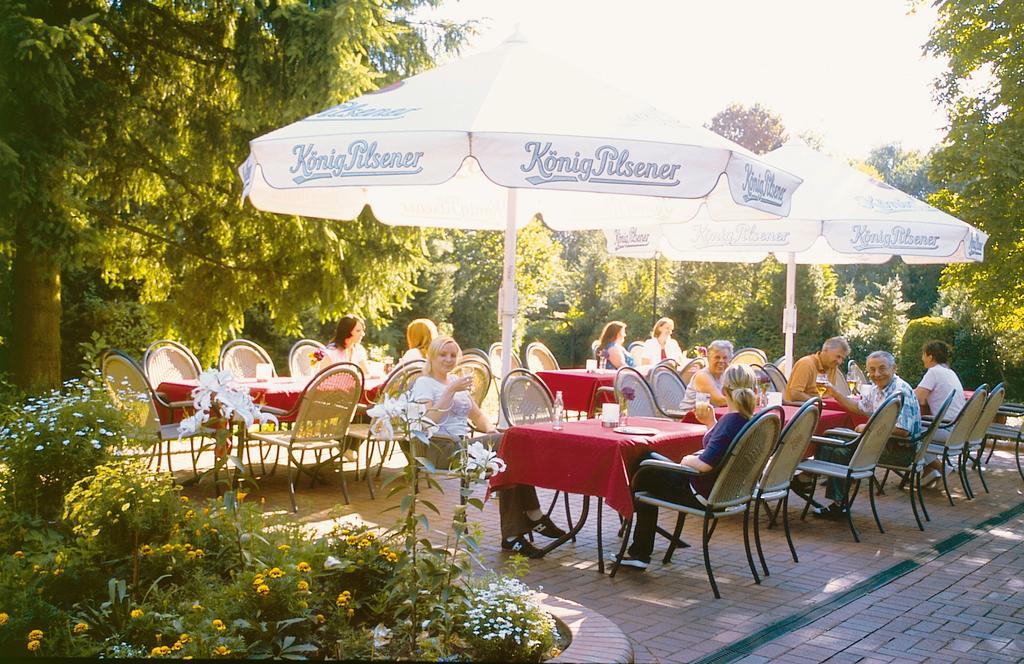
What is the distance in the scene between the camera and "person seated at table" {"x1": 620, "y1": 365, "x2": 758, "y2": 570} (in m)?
5.77

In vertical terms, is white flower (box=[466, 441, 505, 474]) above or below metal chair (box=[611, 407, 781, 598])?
above

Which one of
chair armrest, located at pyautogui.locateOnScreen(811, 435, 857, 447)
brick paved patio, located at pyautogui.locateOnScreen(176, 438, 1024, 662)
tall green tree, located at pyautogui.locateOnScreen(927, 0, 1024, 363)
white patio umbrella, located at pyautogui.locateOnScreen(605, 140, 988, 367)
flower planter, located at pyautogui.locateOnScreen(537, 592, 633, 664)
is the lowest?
brick paved patio, located at pyautogui.locateOnScreen(176, 438, 1024, 662)

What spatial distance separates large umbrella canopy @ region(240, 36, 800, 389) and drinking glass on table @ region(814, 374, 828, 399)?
2.11 meters

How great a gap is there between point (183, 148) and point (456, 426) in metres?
6.63

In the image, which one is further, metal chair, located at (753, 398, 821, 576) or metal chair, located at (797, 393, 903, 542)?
metal chair, located at (797, 393, 903, 542)

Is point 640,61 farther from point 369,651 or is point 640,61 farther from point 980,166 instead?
point 369,651

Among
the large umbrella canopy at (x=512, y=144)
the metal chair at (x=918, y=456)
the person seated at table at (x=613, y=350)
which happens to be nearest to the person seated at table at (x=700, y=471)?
the large umbrella canopy at (x=512, y=144)

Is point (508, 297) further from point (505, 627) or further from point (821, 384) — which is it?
point (505, 627)

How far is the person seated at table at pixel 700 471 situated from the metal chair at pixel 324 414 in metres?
2.35

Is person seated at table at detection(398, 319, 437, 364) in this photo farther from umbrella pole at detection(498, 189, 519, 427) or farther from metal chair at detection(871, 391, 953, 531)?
metal chair at detection(871, 391, 953, 531)

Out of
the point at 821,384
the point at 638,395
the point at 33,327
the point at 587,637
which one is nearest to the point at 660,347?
the point at 821,384

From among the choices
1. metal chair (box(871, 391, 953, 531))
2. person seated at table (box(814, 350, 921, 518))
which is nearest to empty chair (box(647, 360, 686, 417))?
person seated at table (box(814, 350, 921, 518))

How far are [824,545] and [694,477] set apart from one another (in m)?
1.69

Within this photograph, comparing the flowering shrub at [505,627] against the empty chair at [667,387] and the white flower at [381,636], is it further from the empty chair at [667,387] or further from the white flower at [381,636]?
the empty chair at [667,387]
